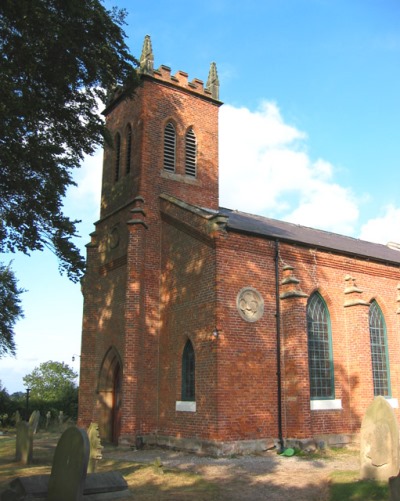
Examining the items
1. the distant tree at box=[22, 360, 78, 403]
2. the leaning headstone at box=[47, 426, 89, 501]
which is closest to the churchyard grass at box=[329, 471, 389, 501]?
the leaning headstone at box=[47, 426, 89, 501]

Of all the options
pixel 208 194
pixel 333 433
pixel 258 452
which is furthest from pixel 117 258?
pixel 333 433

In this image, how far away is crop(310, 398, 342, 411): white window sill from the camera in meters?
17.3

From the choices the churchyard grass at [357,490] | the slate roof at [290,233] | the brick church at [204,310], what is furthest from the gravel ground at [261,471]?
the slate roof at [290,233]

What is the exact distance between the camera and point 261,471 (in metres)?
12.5

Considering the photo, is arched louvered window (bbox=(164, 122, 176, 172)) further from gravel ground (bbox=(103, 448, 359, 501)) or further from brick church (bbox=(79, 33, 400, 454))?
gravel ground (bbox=(103, 448, 359, 501))

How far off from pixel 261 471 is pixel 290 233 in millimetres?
10801

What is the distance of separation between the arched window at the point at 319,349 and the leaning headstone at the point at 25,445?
920cm

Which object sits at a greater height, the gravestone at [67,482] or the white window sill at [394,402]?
the white window sill at [394,402]

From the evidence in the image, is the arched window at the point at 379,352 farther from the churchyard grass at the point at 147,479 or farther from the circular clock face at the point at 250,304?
the churchyard grass at the point at 147,479

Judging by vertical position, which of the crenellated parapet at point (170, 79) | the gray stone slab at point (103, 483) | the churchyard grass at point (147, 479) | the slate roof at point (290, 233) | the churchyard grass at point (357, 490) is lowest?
the churchyard grass at point (147, 479)

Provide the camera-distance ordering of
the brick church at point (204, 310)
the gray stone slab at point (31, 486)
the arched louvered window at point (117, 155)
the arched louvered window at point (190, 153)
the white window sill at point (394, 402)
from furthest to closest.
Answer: the arched louvered window at point (117, 155) → the arched louvered window at point (190, 153) → the white window sill at point (394, 402) → the brick church at point (204, 310) → the gray stone slab at point (31, 486)

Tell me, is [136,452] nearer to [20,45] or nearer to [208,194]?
[208,194]

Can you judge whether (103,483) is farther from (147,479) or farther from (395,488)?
(395,488)

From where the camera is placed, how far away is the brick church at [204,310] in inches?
632
